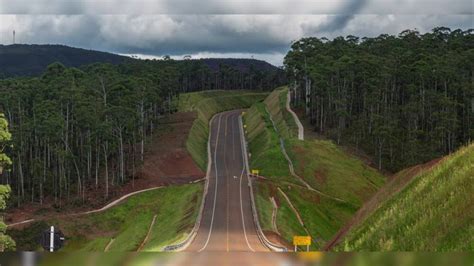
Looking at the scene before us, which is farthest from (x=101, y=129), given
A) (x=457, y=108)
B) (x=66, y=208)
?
(x=457, y=108)

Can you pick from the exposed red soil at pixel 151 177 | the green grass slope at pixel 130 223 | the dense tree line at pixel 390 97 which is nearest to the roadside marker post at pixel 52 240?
the green grass slope at pixel 130 223

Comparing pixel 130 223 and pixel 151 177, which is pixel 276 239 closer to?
pixel 130 223

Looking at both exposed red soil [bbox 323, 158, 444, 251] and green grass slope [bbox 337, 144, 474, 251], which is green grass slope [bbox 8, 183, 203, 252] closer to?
exposed red soil [bbox 323, 158, 444, 251]

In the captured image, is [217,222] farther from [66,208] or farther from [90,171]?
[90,171]

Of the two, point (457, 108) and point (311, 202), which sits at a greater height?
point (457, 108)

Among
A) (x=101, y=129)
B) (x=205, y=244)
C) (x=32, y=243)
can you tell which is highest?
(x=101, y=129)

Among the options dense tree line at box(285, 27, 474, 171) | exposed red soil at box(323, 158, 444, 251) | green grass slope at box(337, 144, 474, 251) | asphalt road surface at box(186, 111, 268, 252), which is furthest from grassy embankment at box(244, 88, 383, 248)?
green grass slope at box(337, 144, 474, 251)

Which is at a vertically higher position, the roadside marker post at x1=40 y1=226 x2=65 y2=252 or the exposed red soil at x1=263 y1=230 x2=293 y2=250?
the roadside marker post at x1=40 y1=226 x2=65 y2=252

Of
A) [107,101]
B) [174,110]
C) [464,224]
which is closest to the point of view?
[464,224]
